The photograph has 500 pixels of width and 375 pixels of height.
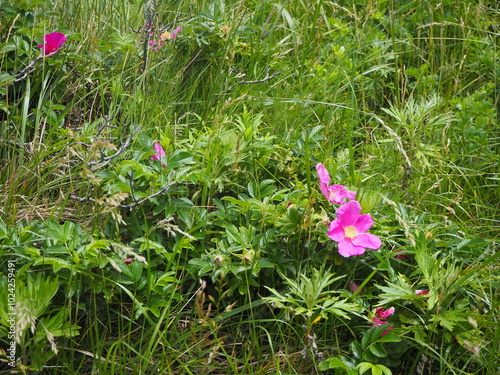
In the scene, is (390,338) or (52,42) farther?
(52,42)

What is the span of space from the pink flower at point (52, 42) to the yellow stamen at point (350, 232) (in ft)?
4.60

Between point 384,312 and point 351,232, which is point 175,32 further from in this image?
point 384,312

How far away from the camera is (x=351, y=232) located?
1763 mm

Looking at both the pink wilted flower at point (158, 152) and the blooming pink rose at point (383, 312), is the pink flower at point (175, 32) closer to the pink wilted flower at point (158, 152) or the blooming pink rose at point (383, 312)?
the pink wilted flower at point (158, 152)

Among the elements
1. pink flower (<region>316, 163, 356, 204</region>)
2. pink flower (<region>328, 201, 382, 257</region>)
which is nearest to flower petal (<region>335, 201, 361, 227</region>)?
pink flower (<region>328, 201, 382, 257</region>)

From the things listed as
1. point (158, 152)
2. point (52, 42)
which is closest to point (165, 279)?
point (158, 152)

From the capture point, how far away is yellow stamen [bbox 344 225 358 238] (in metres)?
1.76

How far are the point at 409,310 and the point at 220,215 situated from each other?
686 mm

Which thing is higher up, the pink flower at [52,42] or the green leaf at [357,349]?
the pink flower at [52,42]

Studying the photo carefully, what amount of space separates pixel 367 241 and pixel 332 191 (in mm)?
226

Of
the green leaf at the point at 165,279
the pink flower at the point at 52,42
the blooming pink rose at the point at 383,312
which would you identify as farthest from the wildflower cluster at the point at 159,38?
the blooming pink rose at the point at 383,312

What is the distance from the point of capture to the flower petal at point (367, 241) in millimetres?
1753

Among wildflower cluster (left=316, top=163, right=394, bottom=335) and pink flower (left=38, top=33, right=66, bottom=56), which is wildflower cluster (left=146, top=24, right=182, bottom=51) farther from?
wildflower cluster (left=316, top=163, right=394, bottom=335)

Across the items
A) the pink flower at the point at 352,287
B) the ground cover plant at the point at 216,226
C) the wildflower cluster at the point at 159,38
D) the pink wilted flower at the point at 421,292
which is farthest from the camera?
the wildflower cluster at the point at 159,38
